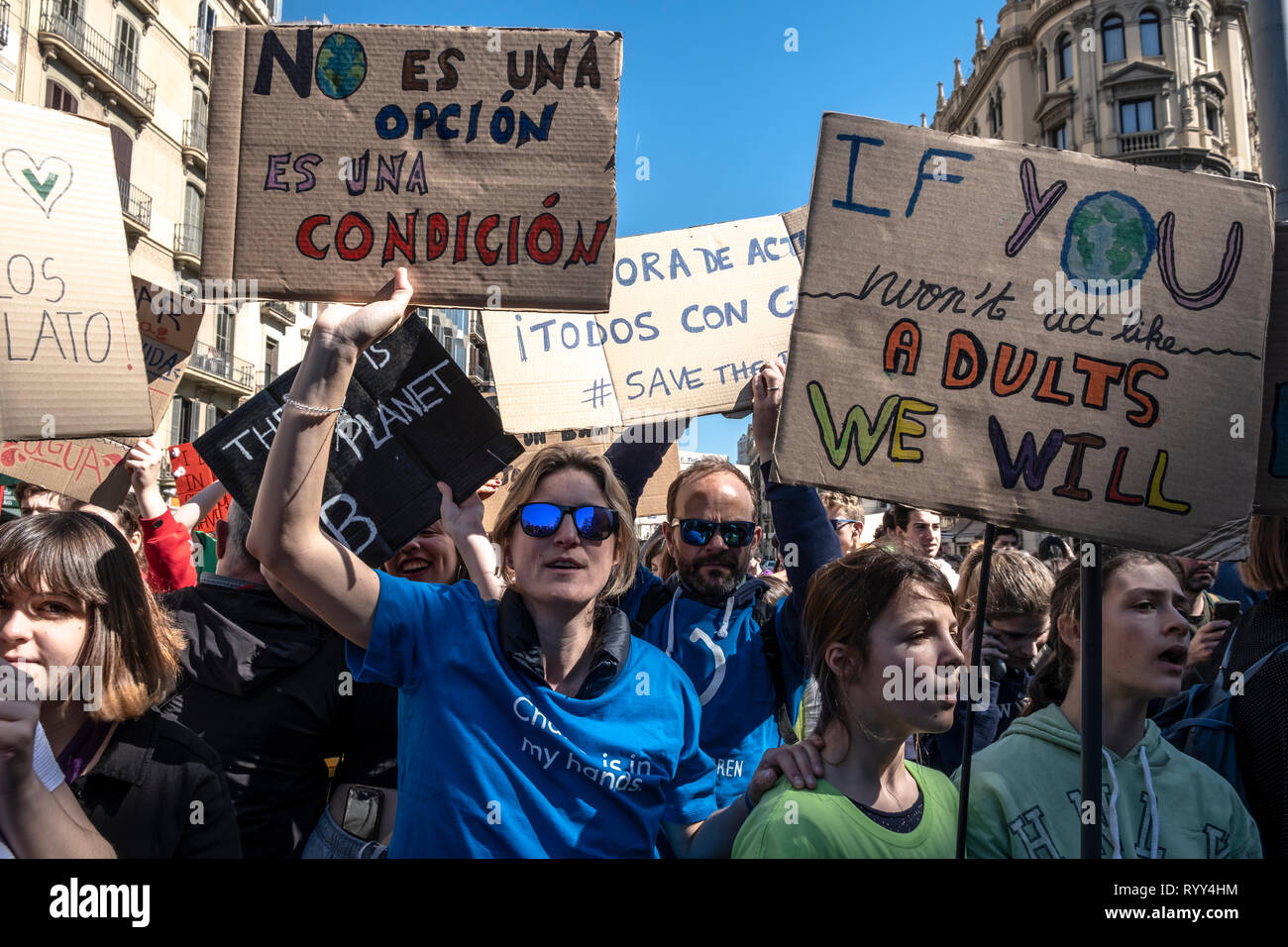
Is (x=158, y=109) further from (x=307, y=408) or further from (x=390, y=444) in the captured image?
(x=307, y=408)

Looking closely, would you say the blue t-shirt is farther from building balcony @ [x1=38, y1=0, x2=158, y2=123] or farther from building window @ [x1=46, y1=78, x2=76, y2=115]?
building balcony @ [x1=38, y1=0, x2=158, y2=123]

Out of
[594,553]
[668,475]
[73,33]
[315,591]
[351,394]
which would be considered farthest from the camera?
[73,33]

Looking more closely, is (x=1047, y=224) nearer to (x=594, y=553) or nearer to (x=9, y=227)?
(x=594, y=553)

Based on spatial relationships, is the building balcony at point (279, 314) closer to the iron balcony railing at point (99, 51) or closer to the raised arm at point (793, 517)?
the iron balcony railing at point (99, 51)

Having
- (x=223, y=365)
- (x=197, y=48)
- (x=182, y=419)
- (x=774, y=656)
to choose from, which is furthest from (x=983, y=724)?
(x=197, y=48)

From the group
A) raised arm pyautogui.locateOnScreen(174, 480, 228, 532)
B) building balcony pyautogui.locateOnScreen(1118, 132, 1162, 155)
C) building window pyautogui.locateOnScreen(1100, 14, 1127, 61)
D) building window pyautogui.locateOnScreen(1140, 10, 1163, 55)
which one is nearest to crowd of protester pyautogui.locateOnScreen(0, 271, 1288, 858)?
raised arm pyautogui.locateOnScreen(174, 480, 228, 532)

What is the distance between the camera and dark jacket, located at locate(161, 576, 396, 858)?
220cm

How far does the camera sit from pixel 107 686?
169 cm

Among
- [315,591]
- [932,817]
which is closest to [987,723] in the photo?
[932,817]

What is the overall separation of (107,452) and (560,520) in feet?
8.06

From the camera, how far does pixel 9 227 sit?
192cm

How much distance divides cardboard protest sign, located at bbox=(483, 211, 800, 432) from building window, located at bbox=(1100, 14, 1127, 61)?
35.7m

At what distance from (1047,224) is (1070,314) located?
0.18m

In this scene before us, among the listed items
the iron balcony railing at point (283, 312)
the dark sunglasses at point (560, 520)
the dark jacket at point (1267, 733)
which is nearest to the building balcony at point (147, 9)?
the iron balcony railing at point (283, 312)
